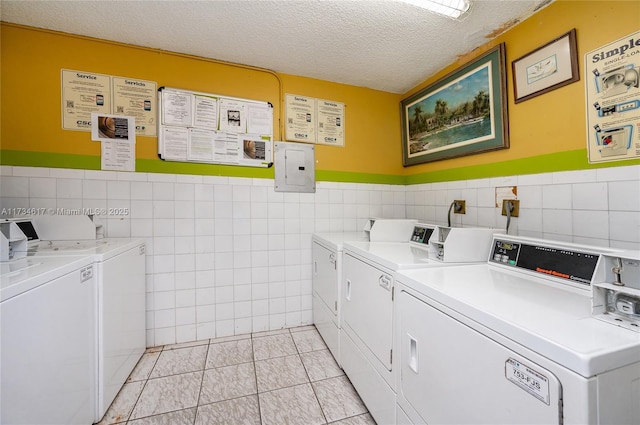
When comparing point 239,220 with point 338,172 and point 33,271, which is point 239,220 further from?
point 33,271

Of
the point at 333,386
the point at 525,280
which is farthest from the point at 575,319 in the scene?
the point at 333,386

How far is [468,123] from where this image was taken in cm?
206

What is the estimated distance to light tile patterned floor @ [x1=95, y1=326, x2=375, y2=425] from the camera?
143cm

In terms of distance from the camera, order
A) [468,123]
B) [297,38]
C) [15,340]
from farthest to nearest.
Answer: [468,123], [297,38], [15,340]

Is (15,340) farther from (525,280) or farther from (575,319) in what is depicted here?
(525,280)

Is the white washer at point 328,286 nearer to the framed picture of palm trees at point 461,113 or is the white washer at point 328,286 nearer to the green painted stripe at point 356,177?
the green painted stripe at point 356,177

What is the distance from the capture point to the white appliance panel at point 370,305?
1.26 meters

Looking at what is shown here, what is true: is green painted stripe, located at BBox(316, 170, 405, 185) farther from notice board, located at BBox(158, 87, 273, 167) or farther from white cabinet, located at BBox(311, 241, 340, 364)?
white cabinet, located at BBox(311, 241, 340, 364)

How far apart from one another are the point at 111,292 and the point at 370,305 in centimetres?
155

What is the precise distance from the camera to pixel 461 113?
83.4 inches

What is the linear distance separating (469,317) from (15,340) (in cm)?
159

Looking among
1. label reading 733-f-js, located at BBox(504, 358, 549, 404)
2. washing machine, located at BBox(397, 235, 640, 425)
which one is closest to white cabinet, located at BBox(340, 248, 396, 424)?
washing machine, located at BBox(397, 235, 640, 425)

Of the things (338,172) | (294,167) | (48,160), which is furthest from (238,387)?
(48,160)

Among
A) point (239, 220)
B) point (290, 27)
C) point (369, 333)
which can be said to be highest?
point (290, 27)
